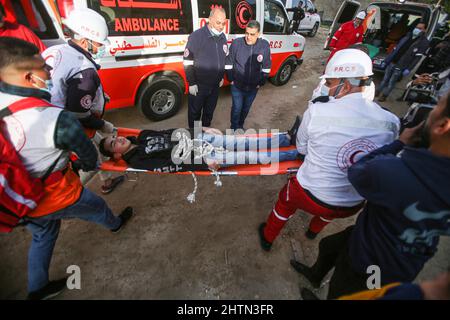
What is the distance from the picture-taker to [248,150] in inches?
119

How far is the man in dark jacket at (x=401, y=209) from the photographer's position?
39.5 inches

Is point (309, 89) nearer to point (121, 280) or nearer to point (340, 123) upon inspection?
point (340, 123)

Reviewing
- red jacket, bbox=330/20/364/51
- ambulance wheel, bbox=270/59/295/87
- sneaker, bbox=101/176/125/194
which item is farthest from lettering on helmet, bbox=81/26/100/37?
red jacket, bbox=330/20/364/51

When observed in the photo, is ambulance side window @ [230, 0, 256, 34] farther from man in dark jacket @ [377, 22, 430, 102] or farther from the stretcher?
man in dark jacket @ [377, 22, 430, 102]

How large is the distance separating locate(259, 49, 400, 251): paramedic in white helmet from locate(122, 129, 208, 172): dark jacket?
3.87 ft

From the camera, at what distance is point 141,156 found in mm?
2670

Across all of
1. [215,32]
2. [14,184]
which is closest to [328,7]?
[215,32]

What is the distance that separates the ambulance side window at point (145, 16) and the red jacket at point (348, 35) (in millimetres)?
4007

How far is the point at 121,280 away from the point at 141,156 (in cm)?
130

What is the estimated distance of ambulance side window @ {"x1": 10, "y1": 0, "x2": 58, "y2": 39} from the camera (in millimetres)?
2691

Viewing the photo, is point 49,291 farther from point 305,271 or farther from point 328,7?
point 328,7

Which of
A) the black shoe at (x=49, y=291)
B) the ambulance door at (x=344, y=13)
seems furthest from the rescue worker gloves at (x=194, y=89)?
the ambulance door at (x=344, y=13)

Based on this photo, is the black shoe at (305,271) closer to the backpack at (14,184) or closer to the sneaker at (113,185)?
the backpack at (14,184)
